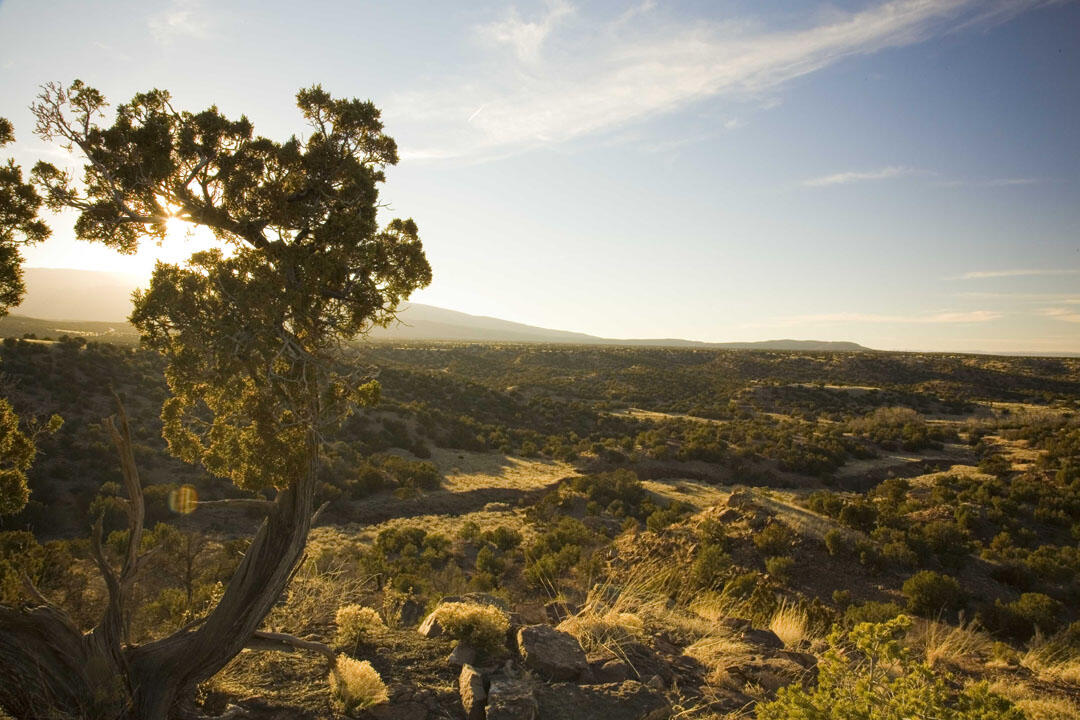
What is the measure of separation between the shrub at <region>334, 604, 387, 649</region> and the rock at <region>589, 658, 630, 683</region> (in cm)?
318

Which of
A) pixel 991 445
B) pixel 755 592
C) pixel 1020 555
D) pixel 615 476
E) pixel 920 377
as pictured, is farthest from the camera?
pixel 920 377

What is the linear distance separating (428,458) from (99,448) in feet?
47.2

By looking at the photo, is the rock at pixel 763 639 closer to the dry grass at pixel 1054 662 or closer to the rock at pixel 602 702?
the rock at pixel 602 702

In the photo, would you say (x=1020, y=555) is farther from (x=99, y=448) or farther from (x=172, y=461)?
(x=99, y=448)

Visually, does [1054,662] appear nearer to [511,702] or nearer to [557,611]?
[557,611]

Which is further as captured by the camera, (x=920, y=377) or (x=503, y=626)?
(x=920, y=377)

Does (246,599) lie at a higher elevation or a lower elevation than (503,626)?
higher

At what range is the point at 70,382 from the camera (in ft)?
82.6

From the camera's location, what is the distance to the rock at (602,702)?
5.45 m

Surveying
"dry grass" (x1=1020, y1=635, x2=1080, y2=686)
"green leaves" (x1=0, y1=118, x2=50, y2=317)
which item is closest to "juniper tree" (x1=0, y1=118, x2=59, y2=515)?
"green leaves" (x1=0, y1=118, x2=50, y2=317)

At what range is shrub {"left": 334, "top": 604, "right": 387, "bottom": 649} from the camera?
6.72 metres

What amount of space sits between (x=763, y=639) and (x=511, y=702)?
4.42 m

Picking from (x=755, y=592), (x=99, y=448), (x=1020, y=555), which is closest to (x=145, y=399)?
(x=99, y=448)

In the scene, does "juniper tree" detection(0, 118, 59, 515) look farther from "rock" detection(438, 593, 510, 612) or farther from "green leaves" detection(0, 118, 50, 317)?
"rock" detection(438, 593, 510, 612)
